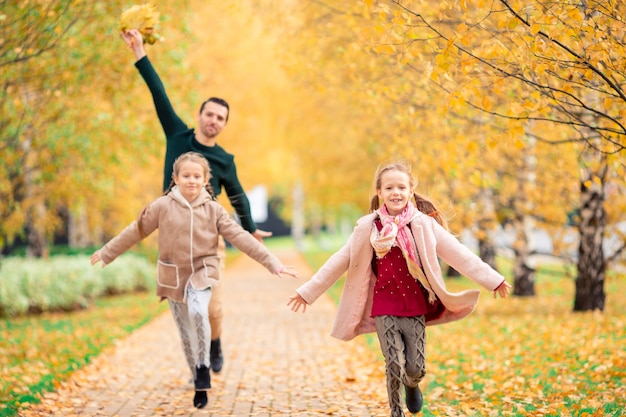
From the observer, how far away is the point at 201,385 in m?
5.66

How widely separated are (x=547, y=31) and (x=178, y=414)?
12.7 feet

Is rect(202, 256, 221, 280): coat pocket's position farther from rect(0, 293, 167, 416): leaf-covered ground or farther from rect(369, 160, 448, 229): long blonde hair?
rect(0, 293, 167, 416): leaf-covered ground

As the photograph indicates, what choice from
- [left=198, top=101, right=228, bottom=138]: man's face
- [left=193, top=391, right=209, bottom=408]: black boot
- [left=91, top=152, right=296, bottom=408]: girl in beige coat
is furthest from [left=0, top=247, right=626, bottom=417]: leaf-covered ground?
[left=198, top=101, right=228, bottom=138]: man's face

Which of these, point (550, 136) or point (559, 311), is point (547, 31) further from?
point (559, 311)

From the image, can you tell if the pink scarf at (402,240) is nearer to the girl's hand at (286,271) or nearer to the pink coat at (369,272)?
the pink coat at (369,272)

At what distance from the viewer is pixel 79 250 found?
1908 cm

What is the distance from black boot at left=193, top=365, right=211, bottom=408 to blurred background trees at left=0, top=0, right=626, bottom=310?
2135 millimetres

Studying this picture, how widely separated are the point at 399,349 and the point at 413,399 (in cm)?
59

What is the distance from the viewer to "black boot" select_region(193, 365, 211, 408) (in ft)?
18.5

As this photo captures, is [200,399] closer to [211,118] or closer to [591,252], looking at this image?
[211,118]

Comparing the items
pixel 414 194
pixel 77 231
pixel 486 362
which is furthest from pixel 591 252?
pixel 77 231

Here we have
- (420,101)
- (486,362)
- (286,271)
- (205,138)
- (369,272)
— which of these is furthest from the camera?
(420,101)

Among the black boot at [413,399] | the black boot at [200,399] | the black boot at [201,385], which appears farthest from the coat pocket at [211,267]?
the black boot at [413,399]

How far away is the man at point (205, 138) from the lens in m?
6.15
